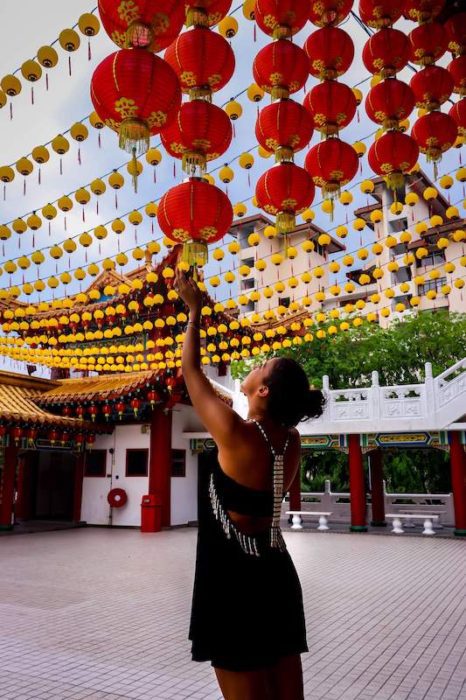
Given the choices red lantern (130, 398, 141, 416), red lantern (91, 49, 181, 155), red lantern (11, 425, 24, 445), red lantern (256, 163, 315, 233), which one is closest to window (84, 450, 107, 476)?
red lantern (130, 398, 141, 416)

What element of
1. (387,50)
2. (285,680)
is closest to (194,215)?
(387,50)

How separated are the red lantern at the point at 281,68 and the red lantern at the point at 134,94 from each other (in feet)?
4.01

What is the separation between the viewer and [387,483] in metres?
22.9

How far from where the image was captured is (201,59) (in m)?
4.86

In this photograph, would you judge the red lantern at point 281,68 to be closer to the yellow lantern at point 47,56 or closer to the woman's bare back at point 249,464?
the yellow lantern at point 47,56

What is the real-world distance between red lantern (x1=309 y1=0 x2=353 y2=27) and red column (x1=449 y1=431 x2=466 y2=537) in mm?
11709

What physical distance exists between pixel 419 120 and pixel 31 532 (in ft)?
45.1

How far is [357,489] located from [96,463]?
25.1ft

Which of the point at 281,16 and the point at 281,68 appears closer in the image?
the point at 281,16

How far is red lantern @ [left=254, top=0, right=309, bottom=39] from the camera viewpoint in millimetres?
4781

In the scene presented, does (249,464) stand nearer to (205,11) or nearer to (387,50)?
(205,11)

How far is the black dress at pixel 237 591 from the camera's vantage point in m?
1.85

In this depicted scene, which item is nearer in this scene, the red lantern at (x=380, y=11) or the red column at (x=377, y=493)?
the red lantern at (x=380, y=11)

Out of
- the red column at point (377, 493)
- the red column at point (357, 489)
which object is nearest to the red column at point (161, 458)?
the red column at point (357, 489)
